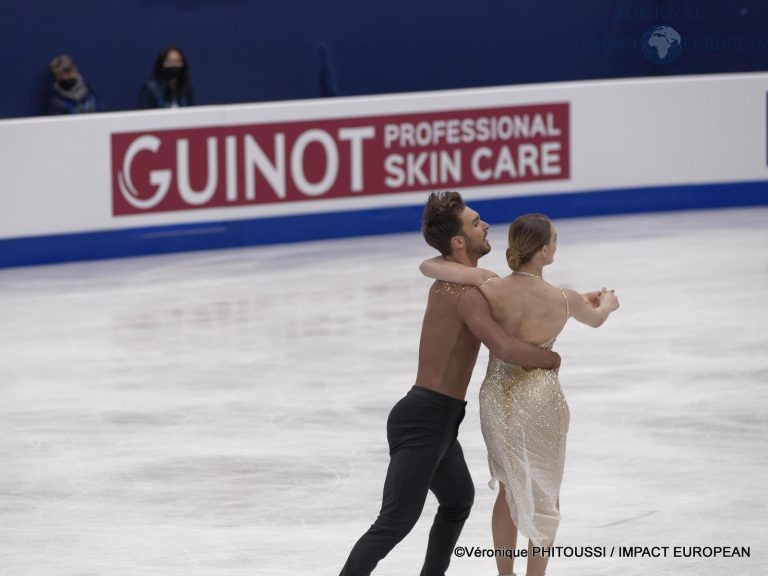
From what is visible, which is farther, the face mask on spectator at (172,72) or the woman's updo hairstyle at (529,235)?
the face mask on spectator at (172,72)

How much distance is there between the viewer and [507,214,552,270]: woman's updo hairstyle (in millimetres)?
5406

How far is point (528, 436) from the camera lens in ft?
17.8

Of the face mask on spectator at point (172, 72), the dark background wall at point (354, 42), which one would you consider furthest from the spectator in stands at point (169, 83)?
the dark background wall at point (354, 42)

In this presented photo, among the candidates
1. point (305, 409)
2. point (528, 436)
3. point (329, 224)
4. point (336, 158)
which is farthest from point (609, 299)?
point (329, 224)

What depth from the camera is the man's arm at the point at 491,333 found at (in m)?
5.30

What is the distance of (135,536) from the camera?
268 inches

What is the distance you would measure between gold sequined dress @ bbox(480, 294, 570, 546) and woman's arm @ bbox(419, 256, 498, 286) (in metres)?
0.31

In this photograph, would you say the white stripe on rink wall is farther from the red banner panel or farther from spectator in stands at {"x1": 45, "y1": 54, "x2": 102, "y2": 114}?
spectator in stands at {"x1": 45, "y1": 54, "x2": 102, "y2": 114}

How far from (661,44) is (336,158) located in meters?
6.37

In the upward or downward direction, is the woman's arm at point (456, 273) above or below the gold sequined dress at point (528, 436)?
above

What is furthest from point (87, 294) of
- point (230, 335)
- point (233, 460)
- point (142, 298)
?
point (233, 460)

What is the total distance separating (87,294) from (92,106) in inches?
107

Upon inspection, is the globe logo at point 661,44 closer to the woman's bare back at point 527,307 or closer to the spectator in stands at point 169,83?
the spectator in stands at point 169,83

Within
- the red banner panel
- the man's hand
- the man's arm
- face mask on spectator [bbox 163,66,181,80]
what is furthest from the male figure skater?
face mask on spectator [bbox 163,66,181,80]
